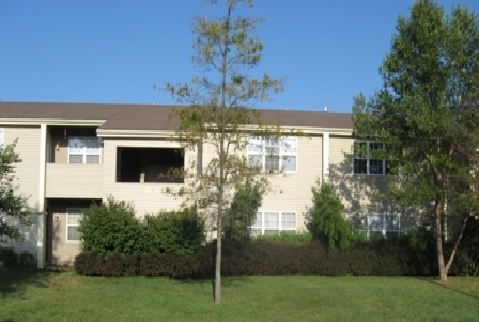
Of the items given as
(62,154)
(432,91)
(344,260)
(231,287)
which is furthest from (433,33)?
(62,154)

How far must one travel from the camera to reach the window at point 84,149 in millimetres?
25250

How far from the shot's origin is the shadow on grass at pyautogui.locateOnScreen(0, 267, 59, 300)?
17592 millimetres

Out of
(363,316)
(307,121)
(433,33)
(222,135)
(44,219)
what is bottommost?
(363,316)

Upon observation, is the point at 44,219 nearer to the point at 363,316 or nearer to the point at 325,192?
the point at 325,192

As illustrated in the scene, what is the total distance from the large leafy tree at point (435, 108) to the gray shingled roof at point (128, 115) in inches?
160

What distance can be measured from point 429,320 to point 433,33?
367 inches

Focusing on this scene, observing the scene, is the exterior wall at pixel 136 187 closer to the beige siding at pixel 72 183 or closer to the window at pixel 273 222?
the beige siding at pixel 72 183

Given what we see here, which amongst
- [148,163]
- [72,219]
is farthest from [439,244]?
[72,219]

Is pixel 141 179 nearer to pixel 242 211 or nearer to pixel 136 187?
pixel 136 187

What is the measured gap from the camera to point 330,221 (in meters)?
22.0

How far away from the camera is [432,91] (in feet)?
64.4

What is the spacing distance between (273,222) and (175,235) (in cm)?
429

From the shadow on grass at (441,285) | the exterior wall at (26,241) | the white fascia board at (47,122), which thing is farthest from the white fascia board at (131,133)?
the shadow on grass at (441,285)

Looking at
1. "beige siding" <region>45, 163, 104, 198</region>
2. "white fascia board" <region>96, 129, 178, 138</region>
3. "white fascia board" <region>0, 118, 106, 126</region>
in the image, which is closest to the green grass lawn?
"beige siding" <region>45, 163, 104, 198</region>
